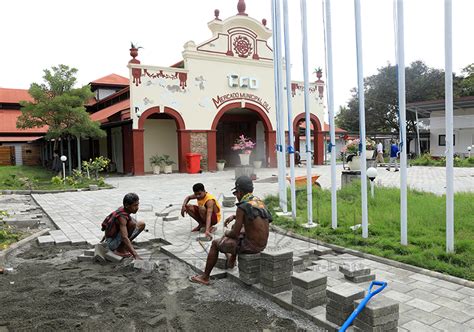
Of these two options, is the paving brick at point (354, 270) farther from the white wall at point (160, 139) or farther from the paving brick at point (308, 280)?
the white wall at point (160, 139)

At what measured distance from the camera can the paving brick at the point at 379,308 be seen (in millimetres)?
2914

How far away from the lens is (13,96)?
107 feet

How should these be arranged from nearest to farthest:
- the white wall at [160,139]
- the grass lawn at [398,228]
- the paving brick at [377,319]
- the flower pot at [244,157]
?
the paving brick at [377,319]
the grass lawn at [398,228]
the flower pot at [244,157]
the white wall at [160,139]

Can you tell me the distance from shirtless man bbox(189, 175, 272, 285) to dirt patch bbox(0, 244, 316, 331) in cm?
37

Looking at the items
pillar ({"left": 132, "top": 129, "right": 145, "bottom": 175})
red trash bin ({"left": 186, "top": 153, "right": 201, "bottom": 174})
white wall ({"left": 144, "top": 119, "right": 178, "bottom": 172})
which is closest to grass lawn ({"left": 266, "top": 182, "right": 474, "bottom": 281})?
red trash bin ({"left": 186, "top": 153, "right": 201, "bottom": 174})

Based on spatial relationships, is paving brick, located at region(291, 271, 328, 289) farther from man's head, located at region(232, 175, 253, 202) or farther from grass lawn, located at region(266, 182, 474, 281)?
grass lawn, located at region(266, 182, 474, 281)

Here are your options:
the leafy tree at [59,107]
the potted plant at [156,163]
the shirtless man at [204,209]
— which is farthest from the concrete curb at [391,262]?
the potted plant at [156,163]

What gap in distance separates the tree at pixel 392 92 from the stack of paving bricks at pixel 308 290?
34.5m

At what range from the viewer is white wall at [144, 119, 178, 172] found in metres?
21.9

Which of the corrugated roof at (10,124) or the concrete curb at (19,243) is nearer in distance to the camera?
the concrete curb at (19,243)

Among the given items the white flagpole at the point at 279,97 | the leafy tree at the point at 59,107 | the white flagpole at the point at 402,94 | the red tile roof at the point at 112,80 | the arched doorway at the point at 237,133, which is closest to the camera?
the white flagpole at the point at 402,94

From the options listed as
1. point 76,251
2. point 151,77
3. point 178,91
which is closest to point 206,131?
point 178,91

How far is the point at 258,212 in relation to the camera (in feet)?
13.8

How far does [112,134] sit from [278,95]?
17.9m
